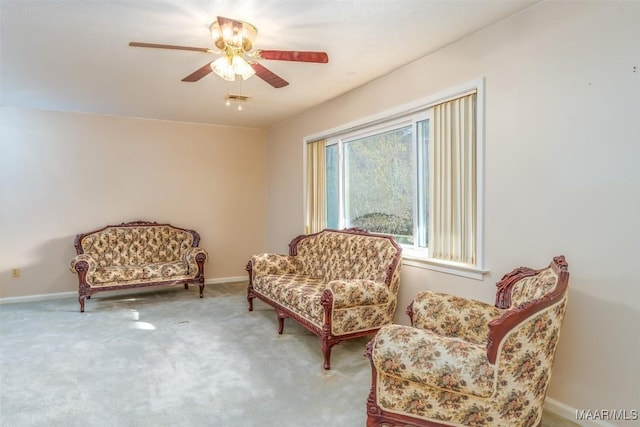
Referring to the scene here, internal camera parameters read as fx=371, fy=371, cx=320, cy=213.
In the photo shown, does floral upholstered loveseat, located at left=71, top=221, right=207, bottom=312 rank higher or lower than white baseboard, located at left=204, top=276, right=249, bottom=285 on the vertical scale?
higher

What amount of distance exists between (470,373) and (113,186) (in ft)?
17.6

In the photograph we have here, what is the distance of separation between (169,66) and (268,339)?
8.78ft

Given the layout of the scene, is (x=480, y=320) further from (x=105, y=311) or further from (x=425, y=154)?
(x=105, y=311)

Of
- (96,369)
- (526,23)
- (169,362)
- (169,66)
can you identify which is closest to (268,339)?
(169,362)

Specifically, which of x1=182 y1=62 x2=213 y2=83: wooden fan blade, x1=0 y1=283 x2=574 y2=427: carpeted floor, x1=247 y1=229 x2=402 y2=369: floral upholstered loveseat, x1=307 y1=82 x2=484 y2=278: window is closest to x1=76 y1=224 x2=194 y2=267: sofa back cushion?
x1=0 y1=283 x2=574 y2=427: carpeted floor

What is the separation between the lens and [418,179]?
3.44 m

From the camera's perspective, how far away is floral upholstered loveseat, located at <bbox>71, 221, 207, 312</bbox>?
4584 mm

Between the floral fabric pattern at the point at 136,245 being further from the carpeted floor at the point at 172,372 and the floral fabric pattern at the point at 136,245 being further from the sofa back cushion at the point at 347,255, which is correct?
the sofa back cushion at the point at 347,255

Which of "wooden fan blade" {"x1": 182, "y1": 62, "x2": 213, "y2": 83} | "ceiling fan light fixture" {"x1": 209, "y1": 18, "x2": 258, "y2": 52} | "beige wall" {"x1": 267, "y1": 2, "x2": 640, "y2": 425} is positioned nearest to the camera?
"beige wall" {"x1": 267, "y1": 2, "x2": 640, "y2": 425}

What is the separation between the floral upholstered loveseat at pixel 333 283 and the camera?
2.99 metres

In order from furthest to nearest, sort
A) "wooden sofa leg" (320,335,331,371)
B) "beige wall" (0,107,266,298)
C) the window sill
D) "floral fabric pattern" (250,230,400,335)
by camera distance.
Result: "beige wall" (0,107,266,298) < "floral fabric pattern" (250,230,400,335) < "wooden sofa leg" (320,335,331,371) < the window sill

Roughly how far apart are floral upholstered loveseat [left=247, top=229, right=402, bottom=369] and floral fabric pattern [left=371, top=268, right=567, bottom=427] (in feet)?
3.57

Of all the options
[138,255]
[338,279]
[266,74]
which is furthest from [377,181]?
[138,255]

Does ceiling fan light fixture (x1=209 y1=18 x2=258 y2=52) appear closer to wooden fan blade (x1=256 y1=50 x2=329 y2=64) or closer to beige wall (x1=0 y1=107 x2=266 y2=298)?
wooden fan blade (x1=256 y1=50 x2=329 y2=64)
